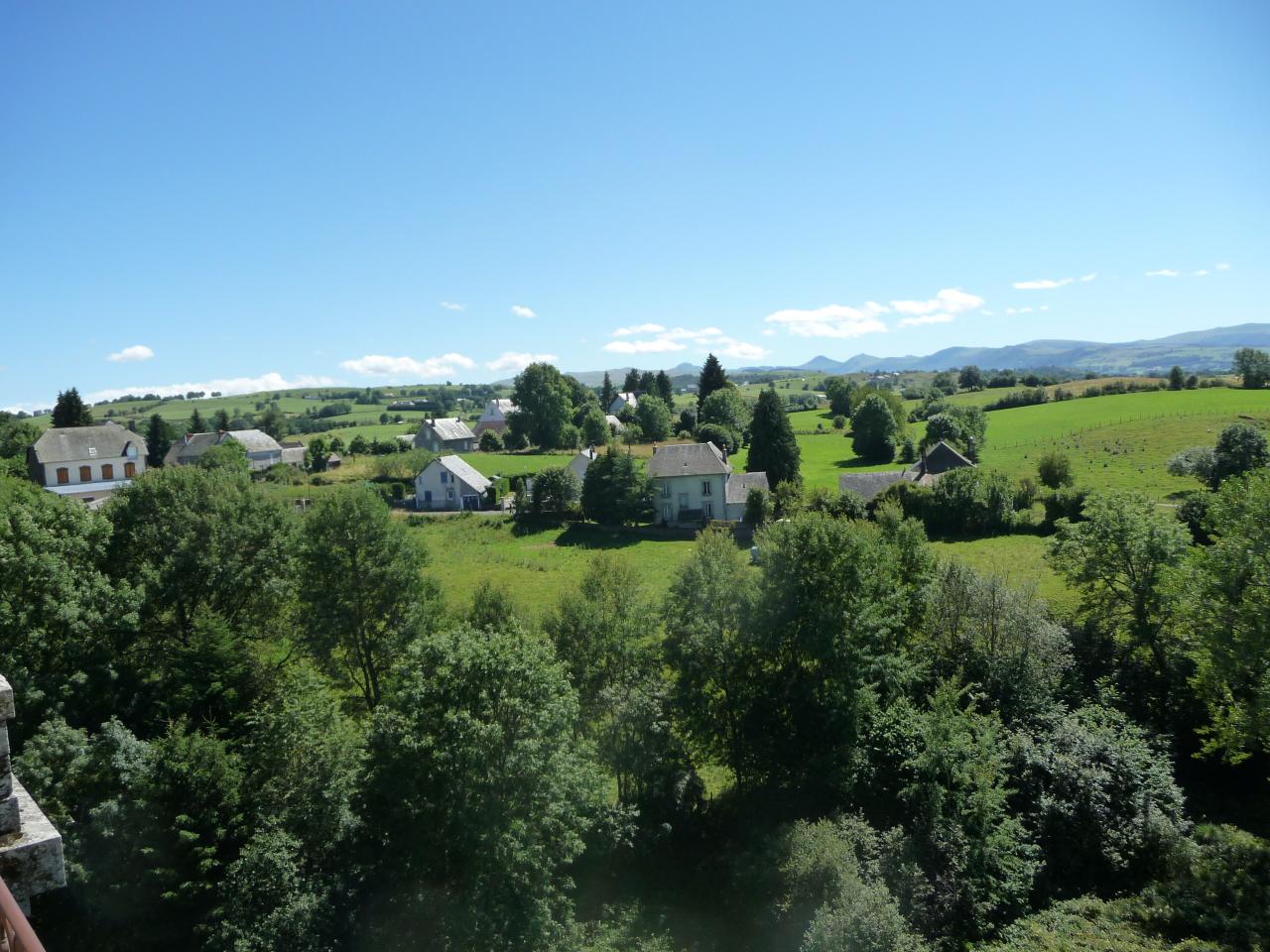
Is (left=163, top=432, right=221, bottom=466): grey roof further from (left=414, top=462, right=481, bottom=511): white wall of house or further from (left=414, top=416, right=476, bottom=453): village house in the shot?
(left=414, top=462, right=481, bottom=511): white wall of house

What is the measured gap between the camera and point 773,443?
198 feet

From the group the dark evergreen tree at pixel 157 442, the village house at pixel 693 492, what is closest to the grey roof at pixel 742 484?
the village house at pixel 693 492

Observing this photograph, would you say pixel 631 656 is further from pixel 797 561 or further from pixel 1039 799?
pixel 1039 799

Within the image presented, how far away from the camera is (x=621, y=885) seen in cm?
1831

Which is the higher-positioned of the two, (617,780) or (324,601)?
(324,601)

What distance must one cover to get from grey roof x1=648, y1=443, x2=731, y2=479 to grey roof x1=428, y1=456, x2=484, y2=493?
14.6m

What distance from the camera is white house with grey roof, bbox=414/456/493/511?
6038 cm

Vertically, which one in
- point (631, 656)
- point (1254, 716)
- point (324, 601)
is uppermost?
point (324, 601)

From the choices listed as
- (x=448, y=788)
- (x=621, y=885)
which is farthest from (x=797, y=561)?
(x=448, y=788)

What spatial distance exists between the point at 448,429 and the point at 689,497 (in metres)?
46.7

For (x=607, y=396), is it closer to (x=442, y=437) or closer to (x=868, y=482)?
(x=442, y=437)

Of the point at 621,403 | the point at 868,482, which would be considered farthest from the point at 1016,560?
the point at 621,403

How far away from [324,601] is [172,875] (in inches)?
348

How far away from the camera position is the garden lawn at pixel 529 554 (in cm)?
3625
